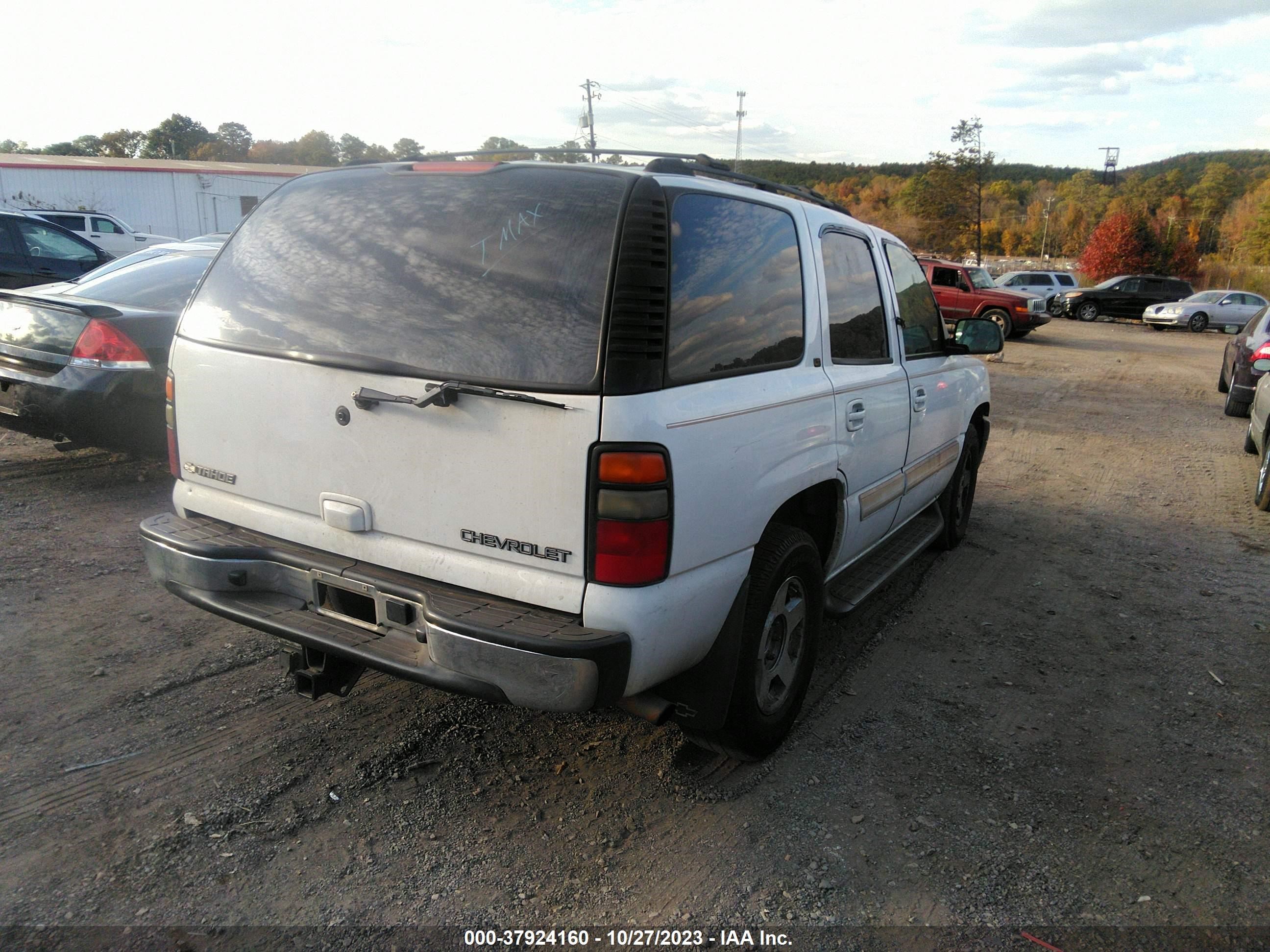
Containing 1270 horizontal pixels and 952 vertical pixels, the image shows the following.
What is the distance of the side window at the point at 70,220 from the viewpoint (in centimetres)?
2052

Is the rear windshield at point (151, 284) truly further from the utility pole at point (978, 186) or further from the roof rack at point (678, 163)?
the utility pole at point (978, 186)

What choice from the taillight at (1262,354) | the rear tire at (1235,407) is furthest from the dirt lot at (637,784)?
the rear tire at (1235,407)

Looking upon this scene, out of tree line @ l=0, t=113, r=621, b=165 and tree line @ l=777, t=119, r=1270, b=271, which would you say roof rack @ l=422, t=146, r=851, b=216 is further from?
tree line @ l=0, t=113, r=621, b=165

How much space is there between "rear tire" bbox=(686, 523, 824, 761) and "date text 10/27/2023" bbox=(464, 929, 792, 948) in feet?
2.46

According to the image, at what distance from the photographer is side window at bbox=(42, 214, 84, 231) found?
2052 centimetres

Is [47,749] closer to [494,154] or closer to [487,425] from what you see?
[487,425]

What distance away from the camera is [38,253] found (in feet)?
39.2

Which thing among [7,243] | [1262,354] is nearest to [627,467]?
[1262,354]

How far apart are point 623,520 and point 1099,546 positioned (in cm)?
518

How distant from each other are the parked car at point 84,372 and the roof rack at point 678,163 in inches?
128

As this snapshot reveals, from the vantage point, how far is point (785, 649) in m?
3.40

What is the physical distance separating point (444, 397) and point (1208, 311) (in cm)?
3272

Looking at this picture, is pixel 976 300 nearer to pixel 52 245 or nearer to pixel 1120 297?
pixel 1120 297

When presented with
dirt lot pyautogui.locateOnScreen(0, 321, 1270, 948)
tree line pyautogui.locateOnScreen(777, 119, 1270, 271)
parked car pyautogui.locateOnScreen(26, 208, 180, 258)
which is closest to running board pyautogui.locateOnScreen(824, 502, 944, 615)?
dirt lot pyautogui.locateOnScreen(0, 321, 1270, 948)
